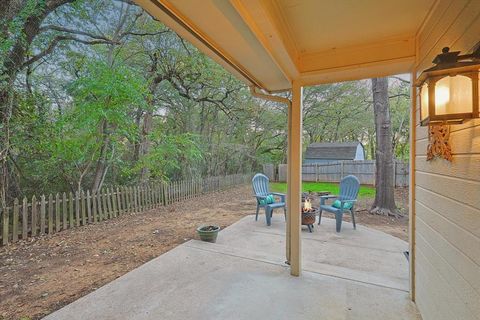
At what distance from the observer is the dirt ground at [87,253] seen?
7.66 feet

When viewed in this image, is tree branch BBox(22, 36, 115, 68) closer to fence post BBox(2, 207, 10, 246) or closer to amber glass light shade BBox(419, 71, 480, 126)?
fence post BBox(2, 207, 10, 246)

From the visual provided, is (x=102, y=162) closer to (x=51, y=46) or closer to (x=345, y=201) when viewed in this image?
(x=51, y=46)

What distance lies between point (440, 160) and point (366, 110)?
1483cm

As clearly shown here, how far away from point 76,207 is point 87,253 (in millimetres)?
1581

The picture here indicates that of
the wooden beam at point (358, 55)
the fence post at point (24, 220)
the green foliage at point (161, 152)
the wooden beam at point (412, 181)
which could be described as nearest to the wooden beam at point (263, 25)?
the wooden beam at point (358, 55)

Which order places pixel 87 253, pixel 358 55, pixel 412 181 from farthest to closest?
1. pixel 87 253
2. pixel 358 55
3. pixel 412 181

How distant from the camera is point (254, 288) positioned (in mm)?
2342

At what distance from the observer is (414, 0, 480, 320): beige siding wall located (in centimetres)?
106

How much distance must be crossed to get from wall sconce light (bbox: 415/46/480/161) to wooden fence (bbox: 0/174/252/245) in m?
5.14

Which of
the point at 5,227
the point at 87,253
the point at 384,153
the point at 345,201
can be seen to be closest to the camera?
the point at 87,253

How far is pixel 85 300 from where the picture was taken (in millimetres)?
2150

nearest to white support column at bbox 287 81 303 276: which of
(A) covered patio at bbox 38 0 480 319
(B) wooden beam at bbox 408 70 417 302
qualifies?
(A) covered patio at bbox 38 0 480 319

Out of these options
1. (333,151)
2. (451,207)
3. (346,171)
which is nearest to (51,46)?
(451,207)

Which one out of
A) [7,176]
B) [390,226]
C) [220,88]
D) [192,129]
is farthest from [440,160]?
[192,129]
